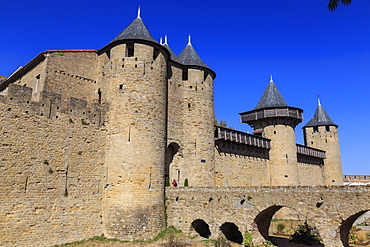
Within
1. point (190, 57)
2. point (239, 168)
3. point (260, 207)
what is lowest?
point (260, 207)

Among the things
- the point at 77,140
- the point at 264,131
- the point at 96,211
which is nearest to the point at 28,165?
the point at 77,140

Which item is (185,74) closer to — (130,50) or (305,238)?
(130,50)

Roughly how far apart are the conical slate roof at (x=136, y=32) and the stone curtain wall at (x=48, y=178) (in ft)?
17.5

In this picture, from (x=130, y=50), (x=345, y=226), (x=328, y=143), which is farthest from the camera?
(x=328, y=143)

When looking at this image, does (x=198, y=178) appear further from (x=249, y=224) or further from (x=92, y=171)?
(x=92, y=171)

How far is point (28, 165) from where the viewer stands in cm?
1235

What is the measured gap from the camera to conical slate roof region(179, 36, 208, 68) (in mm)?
19828

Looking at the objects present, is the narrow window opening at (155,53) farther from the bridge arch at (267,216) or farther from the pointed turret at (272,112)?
the pointed turret at (272,112)

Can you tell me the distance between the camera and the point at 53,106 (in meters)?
13.7

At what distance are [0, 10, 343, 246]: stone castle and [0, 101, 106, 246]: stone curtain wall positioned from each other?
0.04m

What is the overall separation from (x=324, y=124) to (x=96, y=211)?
91.5 feet

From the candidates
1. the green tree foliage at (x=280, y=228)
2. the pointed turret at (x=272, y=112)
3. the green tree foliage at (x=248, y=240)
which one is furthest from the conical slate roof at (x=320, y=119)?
the green tree foliage at (x=248, y=240)

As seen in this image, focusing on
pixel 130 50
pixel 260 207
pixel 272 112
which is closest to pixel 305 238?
pixel 260 207

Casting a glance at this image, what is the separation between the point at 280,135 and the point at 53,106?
59.8 ft
